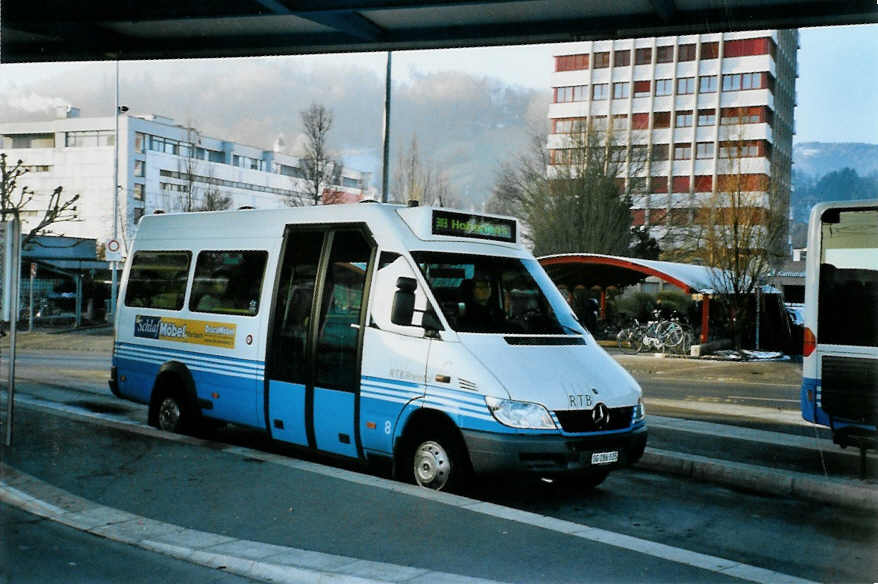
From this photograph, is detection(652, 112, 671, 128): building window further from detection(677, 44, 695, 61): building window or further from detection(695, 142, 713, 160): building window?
detection(677, 44, 695, 61): building window

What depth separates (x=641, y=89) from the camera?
87500 mm

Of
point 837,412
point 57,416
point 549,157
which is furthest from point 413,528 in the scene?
point 549,157

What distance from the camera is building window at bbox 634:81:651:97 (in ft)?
→ 286

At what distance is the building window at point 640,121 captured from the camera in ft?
288

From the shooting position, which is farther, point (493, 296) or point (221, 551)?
point (493, 296)

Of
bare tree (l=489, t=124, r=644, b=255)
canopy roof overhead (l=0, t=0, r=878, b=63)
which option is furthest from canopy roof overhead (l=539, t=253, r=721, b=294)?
canopy roof overhead (l=0, t=0, r=878, b=63)

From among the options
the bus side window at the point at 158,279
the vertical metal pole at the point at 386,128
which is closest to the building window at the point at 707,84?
the vertical metal pole at the point at 386,128

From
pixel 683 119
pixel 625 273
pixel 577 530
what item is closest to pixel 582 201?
pixel 625 273

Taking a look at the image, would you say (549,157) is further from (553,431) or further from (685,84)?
(553,431)

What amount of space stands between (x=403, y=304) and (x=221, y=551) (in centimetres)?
287

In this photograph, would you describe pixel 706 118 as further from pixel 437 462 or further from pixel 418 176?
pixel 437 462

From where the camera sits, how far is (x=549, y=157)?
182ft

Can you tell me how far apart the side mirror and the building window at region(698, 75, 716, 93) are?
81.0 meters

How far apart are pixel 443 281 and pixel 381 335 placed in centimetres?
74
